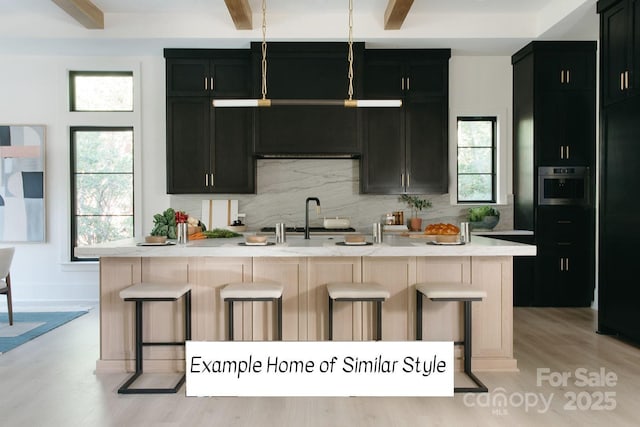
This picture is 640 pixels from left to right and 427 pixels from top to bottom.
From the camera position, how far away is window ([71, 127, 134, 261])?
20.8 feet

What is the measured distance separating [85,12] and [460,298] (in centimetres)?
444

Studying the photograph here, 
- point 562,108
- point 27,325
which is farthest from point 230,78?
point 562,108

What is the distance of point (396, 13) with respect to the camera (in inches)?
195

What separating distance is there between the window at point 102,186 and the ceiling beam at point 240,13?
2109 mm

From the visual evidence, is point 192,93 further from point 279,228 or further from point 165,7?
point 279,228

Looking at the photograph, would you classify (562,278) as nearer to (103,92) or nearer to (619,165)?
(619,165)

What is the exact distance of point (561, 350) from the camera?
4.09 meters

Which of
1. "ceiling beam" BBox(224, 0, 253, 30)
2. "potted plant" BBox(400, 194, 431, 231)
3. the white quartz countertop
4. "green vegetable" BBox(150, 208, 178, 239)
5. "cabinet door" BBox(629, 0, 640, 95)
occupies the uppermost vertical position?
"ceiling beam" BBox(224, 0, 253, 30)

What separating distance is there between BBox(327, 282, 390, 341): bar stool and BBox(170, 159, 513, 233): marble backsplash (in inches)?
112

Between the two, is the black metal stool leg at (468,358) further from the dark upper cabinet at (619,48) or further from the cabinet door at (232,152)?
the cabinet door at (232,152)

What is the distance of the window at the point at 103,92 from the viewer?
6.34 meters

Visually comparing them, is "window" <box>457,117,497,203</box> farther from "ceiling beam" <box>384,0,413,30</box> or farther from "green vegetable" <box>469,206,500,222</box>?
"ceiling beam" <box>384,0,413,30</box>

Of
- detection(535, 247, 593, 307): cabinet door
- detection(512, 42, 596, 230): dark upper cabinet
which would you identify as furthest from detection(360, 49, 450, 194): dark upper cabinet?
detection(535, 247, 593, 307): cabinet door
